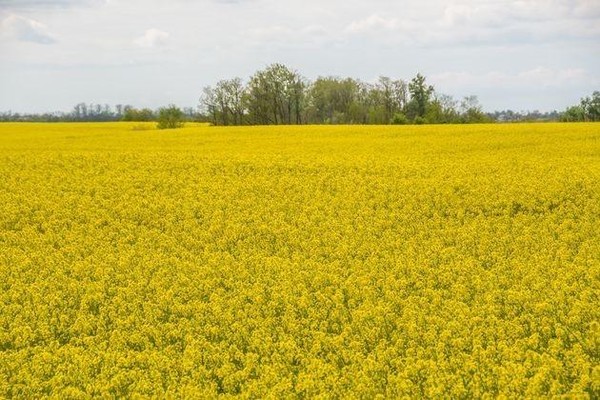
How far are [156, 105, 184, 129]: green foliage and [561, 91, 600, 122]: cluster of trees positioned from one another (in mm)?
45895

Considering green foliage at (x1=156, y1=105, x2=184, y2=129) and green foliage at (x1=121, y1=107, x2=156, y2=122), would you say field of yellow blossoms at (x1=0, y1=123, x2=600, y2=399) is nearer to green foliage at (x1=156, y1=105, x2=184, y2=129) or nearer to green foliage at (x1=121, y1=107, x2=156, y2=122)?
green foliage at (x1=156, y1=105, x2=184, y2=129)

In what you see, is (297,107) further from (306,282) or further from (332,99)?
(306,282)

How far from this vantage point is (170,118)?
67625 millimetres

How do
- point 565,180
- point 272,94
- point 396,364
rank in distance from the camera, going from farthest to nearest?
point 272,94
point 565,180
point 396,364

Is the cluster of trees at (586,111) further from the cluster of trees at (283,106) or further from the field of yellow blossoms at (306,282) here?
the field of yellow blossoms at (306,282)

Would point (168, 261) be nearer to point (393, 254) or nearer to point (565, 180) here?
point (393, 254)

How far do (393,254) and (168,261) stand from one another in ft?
15.4

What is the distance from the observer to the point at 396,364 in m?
8.54

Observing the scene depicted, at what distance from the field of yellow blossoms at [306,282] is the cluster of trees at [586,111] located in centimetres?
5948

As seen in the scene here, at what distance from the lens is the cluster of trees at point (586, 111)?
78.6m

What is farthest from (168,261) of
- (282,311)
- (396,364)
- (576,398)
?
(576,398)

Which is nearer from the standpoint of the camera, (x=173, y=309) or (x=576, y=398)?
(x=576, y=398)

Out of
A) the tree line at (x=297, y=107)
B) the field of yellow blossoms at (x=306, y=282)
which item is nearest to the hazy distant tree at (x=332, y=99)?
the tree line at (x=297, y=107)

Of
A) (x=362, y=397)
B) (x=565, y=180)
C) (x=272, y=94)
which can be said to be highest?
(x=272, y=94)
